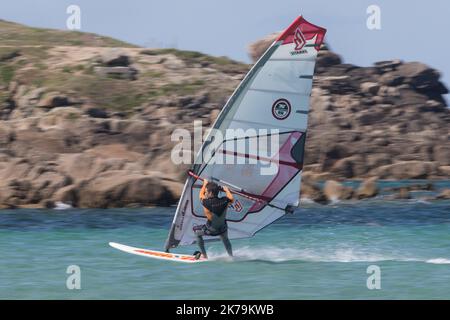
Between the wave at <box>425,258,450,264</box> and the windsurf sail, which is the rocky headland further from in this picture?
the windsurf sail

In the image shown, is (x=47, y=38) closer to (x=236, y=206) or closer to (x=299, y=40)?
(x=236, y=206)

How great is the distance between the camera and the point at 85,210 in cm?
3422

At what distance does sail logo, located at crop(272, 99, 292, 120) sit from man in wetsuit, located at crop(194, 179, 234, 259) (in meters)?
1.73

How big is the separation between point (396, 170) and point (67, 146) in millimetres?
22307

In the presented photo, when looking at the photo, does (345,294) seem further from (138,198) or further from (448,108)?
(448,108)

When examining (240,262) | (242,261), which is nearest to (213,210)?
(240,262)

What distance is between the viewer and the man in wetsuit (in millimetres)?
16672

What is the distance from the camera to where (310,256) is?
20344 millimetres

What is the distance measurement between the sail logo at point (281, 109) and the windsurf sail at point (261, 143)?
0.7 inches

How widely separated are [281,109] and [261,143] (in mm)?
766

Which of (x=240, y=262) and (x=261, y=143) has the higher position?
(x=261, y=143)

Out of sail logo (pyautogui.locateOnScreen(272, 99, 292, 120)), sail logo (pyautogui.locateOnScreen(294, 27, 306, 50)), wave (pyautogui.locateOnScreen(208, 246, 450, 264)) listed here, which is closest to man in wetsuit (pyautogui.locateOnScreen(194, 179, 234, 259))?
wave (pyautogui.locateOnScreen(208, 246, 450, 264))

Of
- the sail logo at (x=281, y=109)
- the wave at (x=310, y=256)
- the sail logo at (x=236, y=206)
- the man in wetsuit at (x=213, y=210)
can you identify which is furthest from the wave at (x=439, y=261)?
the sail logo at (x=281, y=109)

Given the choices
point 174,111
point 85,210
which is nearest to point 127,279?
point 85,210
